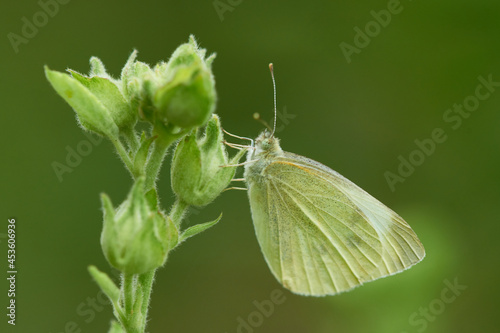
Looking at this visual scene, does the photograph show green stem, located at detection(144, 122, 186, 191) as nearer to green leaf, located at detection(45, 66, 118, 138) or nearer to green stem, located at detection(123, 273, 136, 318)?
green leaf, located at detection(45, 66, 118, 138)

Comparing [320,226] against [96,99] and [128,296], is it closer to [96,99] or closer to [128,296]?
[128,296]

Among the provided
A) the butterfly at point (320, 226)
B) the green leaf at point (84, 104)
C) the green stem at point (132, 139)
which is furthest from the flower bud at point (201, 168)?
the butterfly at point (320, 226)

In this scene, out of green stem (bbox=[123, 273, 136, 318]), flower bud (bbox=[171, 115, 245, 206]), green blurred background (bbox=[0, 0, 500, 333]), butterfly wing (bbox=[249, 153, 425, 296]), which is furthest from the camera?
green blurred background (bbox=[0, 0, 500, 333])

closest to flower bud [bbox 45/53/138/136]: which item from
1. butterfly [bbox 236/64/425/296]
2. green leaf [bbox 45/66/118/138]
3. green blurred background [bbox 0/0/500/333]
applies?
green leaf [bbox 45/66/118/138]

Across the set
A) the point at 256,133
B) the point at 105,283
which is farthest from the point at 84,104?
the point at 256,133

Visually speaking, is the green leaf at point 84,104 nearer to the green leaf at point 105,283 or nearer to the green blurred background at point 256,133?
the green leaf at point 105,283
